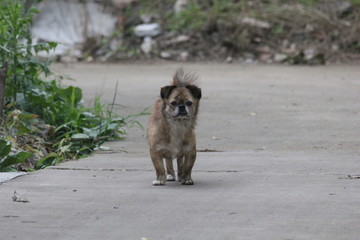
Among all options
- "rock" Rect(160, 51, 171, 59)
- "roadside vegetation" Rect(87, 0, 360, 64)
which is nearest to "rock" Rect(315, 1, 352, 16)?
"roadside vegetation" Rect(87, 0, 360, 64)

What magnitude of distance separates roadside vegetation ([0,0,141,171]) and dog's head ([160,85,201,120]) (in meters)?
1.93

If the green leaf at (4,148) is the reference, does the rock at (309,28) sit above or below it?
above

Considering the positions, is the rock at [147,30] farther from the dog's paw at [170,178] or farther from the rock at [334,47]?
the dog's paw at [170,178]

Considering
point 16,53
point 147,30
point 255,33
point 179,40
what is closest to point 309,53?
point 255,33

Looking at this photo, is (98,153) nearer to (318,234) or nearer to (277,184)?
(277,184)

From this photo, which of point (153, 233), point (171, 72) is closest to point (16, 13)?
point (153, 233)

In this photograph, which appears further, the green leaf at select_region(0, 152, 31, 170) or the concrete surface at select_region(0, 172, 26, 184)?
the green leaf at select_region(0, 152, 31, 170)

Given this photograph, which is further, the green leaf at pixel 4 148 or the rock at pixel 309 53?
the rock at pixel 309 53

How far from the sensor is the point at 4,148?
25.9 ft

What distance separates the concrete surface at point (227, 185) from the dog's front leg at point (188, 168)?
0.13 metres

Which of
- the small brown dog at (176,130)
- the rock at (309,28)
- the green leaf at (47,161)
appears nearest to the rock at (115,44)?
the rock at (309,28)

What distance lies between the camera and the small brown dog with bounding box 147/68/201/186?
7016mm

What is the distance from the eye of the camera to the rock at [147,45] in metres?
18.9

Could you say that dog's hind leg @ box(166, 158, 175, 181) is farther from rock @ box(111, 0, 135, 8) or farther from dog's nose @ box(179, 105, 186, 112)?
rock @ box(111, 0, 135, 8)
